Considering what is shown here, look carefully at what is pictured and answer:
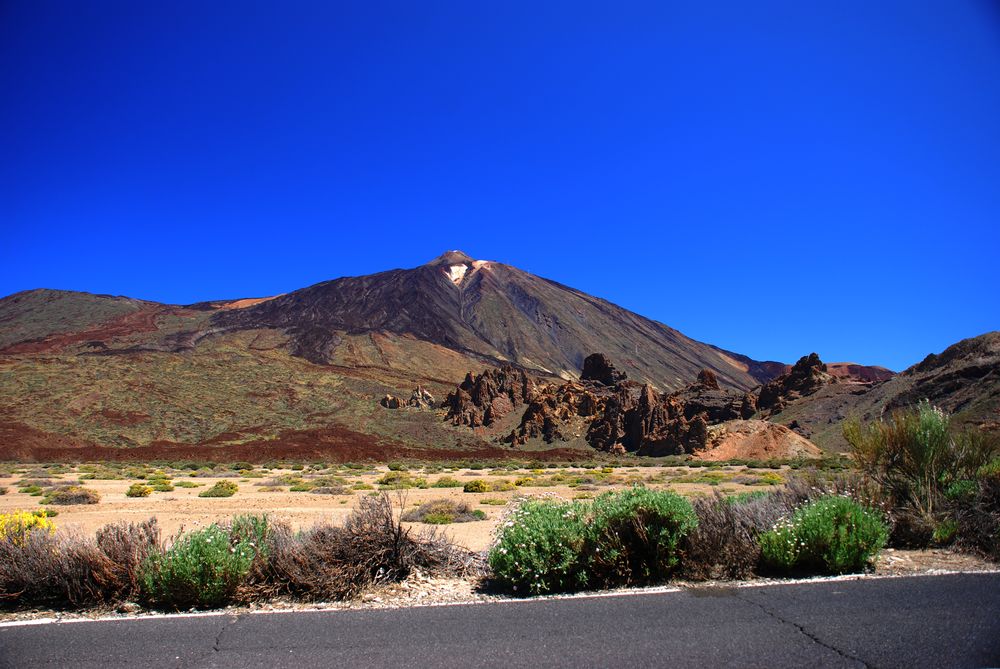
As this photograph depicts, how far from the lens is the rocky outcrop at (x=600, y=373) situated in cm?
8069

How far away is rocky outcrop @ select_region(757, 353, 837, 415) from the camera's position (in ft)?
213

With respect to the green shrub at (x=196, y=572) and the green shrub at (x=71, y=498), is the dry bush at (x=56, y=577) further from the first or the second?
the green shrub at (x=71, y=498)

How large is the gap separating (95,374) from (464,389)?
126 ft

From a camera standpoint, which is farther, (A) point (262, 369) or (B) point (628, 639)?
(A) point (262, 369)

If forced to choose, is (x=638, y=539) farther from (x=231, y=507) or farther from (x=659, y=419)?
(x=659, y=419)

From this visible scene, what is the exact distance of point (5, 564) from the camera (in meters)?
6.47

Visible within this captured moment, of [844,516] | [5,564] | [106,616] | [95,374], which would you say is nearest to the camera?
[106,616]

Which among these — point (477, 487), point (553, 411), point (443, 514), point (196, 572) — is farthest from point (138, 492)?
point (553, 411)

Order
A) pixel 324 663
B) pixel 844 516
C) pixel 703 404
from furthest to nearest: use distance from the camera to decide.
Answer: pixel 703 404 < pixel 844 516 < pixel 324 663

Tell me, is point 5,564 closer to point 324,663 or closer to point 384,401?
point 324,663

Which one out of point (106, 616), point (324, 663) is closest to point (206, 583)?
point (106, 616)

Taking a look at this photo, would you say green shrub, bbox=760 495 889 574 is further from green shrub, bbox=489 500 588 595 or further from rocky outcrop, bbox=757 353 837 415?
rocky outcrop, bbox=757 353 837 415

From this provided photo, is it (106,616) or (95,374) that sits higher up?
(95,374)

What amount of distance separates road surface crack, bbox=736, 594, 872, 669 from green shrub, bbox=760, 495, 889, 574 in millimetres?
1328
